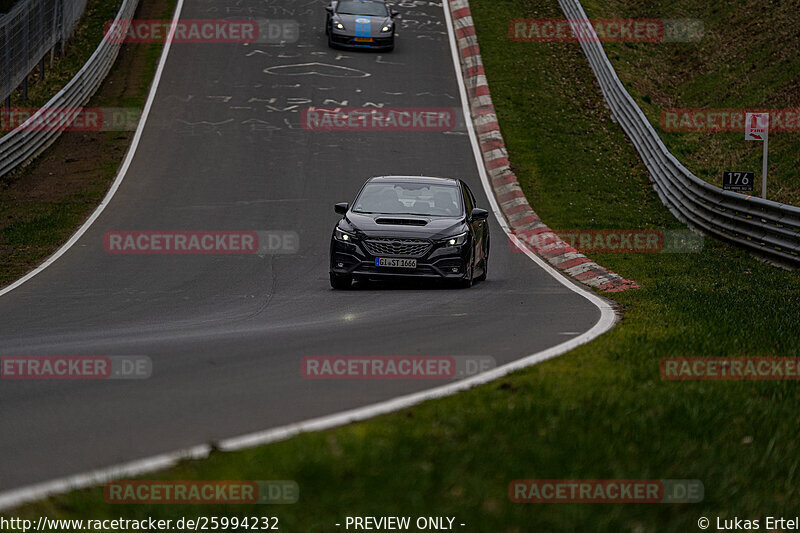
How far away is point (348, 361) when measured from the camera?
8664 mm

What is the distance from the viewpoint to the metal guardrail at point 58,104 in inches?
990

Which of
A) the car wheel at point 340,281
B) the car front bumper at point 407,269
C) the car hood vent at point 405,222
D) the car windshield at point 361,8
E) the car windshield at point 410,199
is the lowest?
the car wheel at point 340,281

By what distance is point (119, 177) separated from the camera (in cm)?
2534

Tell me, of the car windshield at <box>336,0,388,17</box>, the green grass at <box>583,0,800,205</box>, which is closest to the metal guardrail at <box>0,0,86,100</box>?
the car windshield at <box>336,0,388,17</box>

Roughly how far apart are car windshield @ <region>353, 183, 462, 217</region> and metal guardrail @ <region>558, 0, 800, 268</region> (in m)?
5.69

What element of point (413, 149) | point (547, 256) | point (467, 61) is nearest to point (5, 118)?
point (413, 149)

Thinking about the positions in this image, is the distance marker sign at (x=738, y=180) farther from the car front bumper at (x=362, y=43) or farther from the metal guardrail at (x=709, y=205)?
the car front bumper at (x=362, y=43)

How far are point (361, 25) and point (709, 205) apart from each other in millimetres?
18058

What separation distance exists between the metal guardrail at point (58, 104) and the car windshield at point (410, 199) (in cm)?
1228

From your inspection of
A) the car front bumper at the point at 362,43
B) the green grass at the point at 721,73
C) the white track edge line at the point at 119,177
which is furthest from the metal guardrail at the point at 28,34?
the green grass at the point at 721,73

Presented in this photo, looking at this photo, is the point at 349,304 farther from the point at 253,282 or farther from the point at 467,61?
the point at 467,61

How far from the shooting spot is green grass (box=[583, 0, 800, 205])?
2728cm

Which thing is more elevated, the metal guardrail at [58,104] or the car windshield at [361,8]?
the car windshield at [361,8]

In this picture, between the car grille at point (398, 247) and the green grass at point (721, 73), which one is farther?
the green grass at point (721, 73)
